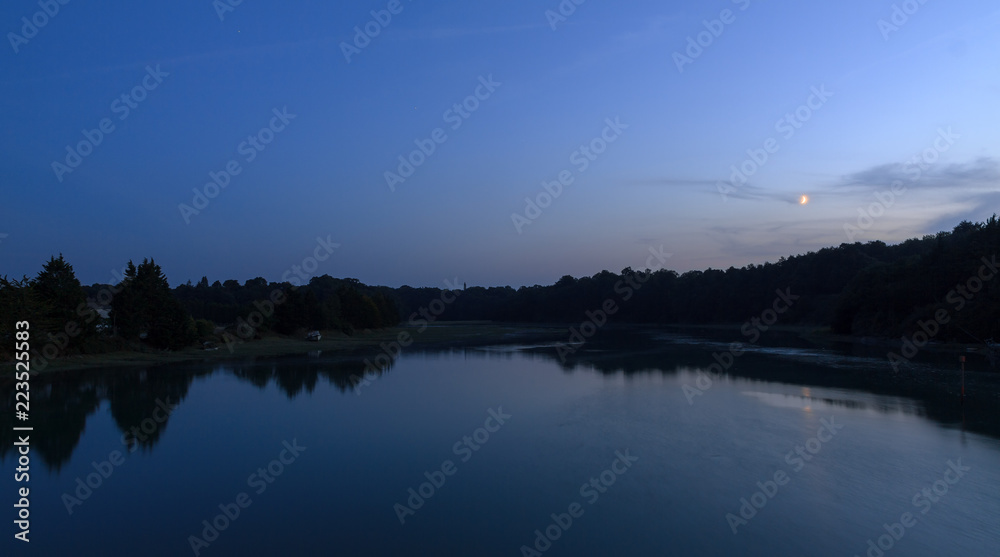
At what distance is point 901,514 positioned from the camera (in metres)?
8.44

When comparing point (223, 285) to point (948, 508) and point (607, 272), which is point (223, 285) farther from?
point (948, 508)

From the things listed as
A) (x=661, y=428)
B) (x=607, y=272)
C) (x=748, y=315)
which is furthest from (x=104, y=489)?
(x=607, y=272)
